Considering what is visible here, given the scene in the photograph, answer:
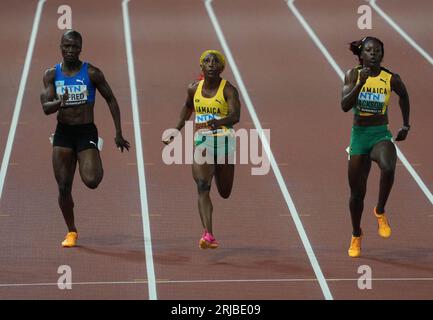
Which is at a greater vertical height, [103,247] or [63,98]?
[63,98]

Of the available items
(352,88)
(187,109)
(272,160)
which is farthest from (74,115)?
(272,160)

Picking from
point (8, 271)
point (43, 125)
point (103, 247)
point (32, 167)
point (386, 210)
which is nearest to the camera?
point (8, 271)

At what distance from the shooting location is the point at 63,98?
12141 millimetres

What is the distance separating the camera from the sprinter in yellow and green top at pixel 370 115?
475 inches

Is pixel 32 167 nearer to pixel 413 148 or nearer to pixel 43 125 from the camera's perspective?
pixel 43 125

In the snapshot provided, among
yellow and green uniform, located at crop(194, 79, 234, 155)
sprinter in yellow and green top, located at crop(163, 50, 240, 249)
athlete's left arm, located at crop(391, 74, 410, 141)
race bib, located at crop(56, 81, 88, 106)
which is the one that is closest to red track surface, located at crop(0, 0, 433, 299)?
sprinter in yellow and green top, located at crop(163, 50, 240, 249)

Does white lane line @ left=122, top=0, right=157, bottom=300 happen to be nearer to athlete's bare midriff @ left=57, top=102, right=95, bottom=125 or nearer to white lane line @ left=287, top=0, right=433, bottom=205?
athlete's bare midriff @ left=57, top=102, right=95, bottom=125

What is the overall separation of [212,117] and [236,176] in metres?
3.41

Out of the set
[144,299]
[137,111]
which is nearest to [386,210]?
[144,299]

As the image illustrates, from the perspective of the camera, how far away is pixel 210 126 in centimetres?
1224

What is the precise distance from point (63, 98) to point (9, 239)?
171cm

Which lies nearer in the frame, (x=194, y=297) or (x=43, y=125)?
(x=194, y=297)

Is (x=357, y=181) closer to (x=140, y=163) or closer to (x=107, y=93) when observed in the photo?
(x=107, y=93)

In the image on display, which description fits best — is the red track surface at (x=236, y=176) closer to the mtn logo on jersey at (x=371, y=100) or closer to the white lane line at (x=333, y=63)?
the white lane line at (x=333, y=63)
